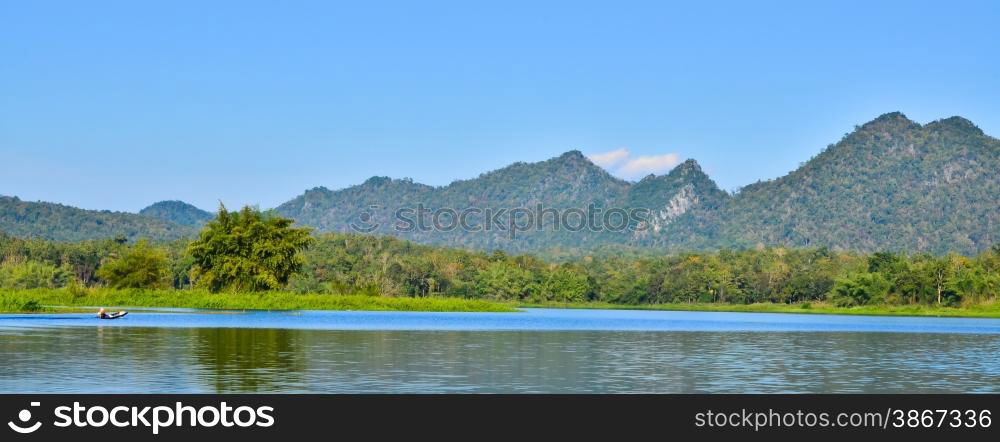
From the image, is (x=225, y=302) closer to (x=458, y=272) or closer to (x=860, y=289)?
(x=860, y=289)

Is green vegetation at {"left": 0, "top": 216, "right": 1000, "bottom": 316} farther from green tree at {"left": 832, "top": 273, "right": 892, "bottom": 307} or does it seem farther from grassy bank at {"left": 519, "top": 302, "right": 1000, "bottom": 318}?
grassy bank at {"left": 519, "top": 302, "right": 1000, "bottom": 318}

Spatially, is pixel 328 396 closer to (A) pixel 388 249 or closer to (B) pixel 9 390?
(B) pixel 9 390

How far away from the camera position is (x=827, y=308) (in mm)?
134000

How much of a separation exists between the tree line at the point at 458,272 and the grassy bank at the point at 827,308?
2824 millimetres

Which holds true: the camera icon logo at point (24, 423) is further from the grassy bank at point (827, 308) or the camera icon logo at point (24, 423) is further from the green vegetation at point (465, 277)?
the grassy bank at point (827, 308)

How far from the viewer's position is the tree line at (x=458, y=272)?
9406 centimetres

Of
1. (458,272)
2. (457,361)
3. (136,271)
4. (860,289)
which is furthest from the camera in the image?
(458,272)

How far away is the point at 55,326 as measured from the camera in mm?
53938

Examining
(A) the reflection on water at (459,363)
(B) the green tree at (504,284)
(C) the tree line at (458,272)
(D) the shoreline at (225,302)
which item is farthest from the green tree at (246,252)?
(B) the green tree at (504,284)

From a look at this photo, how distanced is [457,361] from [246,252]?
59754mm

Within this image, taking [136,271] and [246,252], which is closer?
[136,271]

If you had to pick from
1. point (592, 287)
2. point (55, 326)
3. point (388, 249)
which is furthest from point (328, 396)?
point (388, 249)

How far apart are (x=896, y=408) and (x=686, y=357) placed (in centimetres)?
1497

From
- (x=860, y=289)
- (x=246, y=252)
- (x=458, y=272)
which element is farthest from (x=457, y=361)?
(x=458, y=272)
